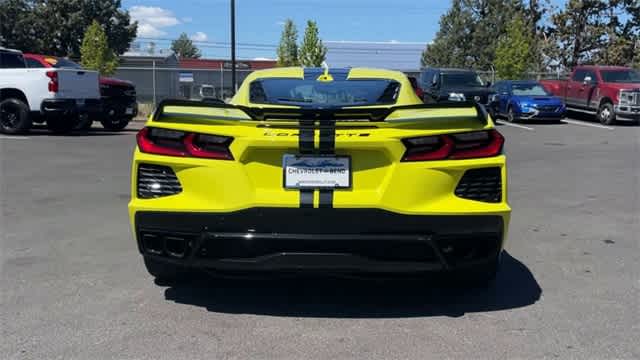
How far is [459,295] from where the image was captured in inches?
189

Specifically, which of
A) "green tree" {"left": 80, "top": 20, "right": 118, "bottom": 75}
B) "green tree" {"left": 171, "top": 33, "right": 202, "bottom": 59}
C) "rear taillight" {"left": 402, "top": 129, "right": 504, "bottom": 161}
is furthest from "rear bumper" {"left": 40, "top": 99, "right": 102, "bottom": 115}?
"green tree" {"left": 171, "top": 33, "right": 202, "bottom": 59}

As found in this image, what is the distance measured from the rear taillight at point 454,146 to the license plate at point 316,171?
343 mm

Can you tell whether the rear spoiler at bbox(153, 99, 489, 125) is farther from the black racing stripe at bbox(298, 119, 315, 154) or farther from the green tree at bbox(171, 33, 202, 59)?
the green tree at bbox(171, 33, 202, 59)

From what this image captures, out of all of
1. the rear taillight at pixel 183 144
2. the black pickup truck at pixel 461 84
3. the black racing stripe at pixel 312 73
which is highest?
the black racing stripe at pixel 312 73

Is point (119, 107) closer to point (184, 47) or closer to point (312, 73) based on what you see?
point (312, 73)

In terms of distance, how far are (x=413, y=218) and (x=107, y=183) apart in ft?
22.2

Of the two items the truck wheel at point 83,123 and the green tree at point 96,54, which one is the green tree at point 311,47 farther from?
the truck wheel at point 83,123

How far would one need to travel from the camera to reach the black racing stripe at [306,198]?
3918 millimetres

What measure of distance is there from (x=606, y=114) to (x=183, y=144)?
21.9 meters

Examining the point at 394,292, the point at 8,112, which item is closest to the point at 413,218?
the point at 394,292

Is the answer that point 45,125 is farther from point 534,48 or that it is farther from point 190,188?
point 534,48

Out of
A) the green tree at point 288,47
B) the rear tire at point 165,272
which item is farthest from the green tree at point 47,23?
the rear tire at point 165,272

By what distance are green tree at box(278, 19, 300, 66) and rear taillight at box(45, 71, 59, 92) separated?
63.9 ft

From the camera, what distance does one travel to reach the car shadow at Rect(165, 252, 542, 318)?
176 inches
